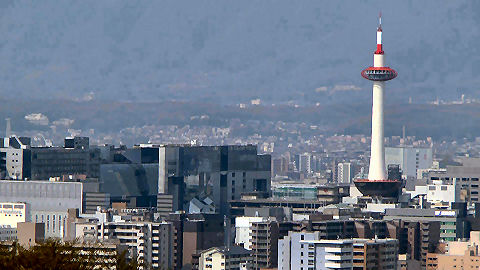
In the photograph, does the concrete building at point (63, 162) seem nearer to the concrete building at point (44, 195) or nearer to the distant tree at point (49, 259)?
the concrete building at point (44, 195)

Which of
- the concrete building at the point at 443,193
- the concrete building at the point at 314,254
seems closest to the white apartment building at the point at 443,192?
the concrete building at the point at 443,193

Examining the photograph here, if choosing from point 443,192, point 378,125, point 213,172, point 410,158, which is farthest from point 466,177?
point 410,158

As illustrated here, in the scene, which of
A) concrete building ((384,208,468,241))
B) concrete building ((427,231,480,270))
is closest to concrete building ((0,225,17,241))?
concrete building ((427,231,480,270))

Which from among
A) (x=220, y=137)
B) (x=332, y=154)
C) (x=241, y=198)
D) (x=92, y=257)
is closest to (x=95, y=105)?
(x=220, y=137)

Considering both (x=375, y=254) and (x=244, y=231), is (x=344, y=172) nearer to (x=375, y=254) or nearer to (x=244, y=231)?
(x=244, y=231)

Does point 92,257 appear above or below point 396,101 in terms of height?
below

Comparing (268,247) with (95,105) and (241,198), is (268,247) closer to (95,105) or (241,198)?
(241,198)
